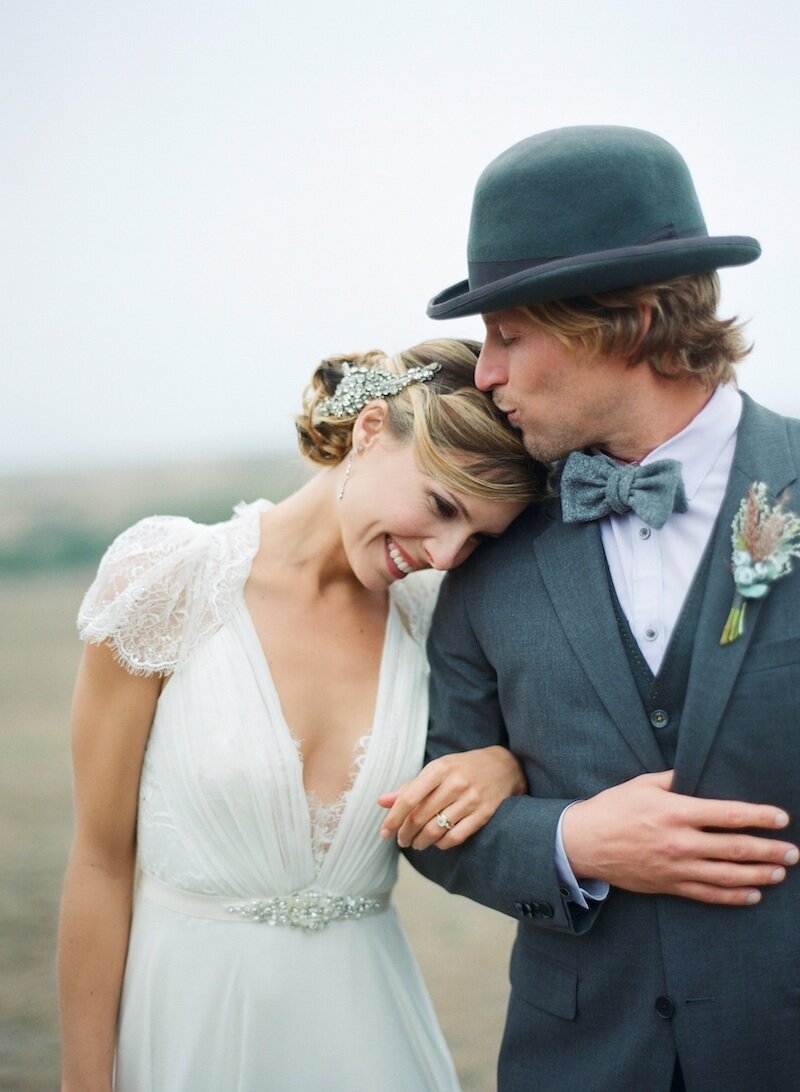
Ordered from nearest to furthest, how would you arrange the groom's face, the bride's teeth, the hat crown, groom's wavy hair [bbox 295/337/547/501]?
the hat crown, the groom's face, groom's wavy hair [bbox 295/337/547/501], the bride's teeth

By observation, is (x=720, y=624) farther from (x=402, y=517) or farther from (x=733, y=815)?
(x=402, y=517)

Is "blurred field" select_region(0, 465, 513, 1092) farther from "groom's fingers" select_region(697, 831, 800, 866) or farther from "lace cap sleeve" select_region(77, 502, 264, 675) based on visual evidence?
"groom's fingers" select_region(697, 831, 800, 866)

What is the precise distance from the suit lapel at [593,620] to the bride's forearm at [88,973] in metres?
1.06

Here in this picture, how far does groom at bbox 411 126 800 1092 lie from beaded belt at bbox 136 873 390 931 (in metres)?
0.26

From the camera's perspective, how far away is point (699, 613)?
1.89 meters

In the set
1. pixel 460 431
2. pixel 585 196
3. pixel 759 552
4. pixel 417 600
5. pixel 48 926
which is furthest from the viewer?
pixel 48 926

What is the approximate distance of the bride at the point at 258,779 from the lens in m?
2.18

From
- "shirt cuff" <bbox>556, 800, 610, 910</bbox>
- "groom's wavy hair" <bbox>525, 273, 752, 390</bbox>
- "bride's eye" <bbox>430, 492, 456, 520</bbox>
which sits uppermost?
"groom's wavy hair" <bbox>525, 273, 752, 390</bbox>

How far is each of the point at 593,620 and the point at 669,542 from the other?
0.19m

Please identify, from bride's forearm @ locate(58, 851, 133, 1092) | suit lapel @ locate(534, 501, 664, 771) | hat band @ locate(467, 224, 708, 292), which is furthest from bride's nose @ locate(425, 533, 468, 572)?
bride's forearm @ locate(58, 851, 133, 1092)

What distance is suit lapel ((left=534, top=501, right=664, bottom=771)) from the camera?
1911mm

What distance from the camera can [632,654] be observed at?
194 cm

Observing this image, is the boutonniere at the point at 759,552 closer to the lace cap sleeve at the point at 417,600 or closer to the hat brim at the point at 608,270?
the hat brim at the point at 608,270

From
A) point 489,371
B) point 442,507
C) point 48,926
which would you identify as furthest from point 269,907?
point 48,926
